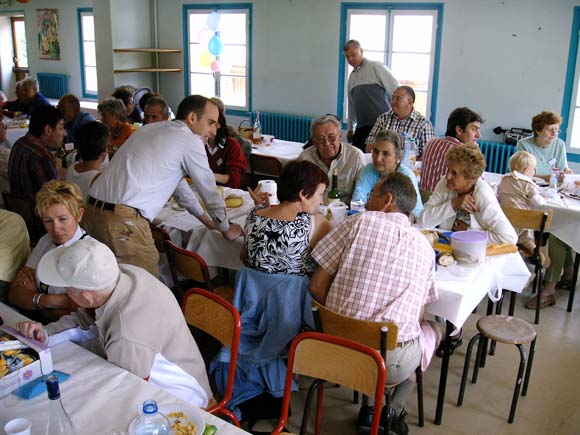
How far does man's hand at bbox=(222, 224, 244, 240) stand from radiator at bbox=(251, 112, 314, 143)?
4.97 m

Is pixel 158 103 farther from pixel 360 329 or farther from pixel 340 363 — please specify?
pixel 340 363

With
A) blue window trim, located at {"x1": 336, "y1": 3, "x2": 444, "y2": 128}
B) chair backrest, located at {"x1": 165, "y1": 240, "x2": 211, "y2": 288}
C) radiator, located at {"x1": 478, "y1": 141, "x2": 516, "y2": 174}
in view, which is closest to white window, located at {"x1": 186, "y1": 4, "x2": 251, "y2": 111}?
blue window trim, located at {"x1": 336, "y1": 3, "x2": 444, "y2": 128}

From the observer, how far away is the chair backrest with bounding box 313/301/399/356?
227 cm

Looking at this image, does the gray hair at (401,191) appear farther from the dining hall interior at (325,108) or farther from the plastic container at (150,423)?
the plastic container at (150,423)

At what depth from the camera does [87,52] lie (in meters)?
11.0

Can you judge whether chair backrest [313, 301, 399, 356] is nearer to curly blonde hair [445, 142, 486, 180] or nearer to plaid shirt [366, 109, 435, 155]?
curly blonde hair [445, 142, 486, 180]

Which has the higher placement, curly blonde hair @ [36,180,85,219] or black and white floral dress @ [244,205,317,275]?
curly blonde hair @ [36,180,85,219]

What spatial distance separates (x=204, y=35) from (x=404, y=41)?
3174 millimetres

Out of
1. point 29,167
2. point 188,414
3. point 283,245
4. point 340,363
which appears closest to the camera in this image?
point 188,414

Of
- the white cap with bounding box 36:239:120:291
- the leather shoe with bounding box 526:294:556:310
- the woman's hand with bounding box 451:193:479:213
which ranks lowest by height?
the leather shoe with bounding box 526:294:556:310

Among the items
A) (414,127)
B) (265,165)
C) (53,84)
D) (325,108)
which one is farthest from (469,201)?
(53,84)

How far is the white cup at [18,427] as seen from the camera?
1.50 meters

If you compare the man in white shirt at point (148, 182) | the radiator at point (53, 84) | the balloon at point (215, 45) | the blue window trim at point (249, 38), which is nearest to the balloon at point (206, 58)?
the balloon at point (215, 45)

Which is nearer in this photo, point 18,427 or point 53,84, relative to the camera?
point 18,427
